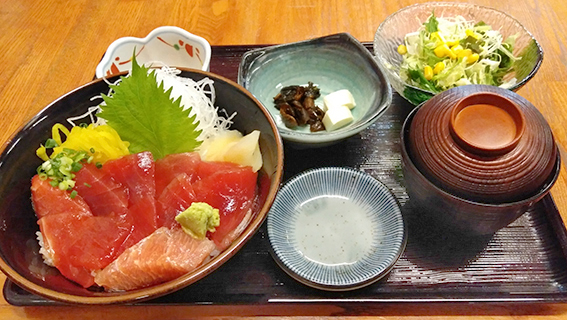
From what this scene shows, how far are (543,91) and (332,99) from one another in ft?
3.15

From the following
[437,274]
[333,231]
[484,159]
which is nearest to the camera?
[484,159]

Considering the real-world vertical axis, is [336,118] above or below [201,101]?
below

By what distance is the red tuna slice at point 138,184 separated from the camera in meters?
1.16

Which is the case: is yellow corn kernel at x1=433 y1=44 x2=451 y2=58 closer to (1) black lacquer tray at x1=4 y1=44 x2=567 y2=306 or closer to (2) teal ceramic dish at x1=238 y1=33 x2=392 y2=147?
(2) teal ceramic dish at x1=238 y1=33 x2=392 y2=147

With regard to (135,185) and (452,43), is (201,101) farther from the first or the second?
(452,43)

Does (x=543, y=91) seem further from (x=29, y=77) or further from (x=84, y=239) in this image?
(x=29, y=77)

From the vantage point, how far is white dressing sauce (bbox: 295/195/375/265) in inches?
51.3

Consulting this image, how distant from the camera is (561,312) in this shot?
A: 1172mm

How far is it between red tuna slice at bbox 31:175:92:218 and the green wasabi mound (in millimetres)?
280

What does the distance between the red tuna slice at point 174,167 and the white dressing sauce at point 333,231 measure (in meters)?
0.39

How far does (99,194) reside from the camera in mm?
1187

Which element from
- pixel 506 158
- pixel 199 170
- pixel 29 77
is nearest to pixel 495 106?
pixel 506 158

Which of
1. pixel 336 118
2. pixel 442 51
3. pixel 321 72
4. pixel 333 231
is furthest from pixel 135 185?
pixel 442 51

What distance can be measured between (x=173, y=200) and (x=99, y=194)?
0.71 ft
